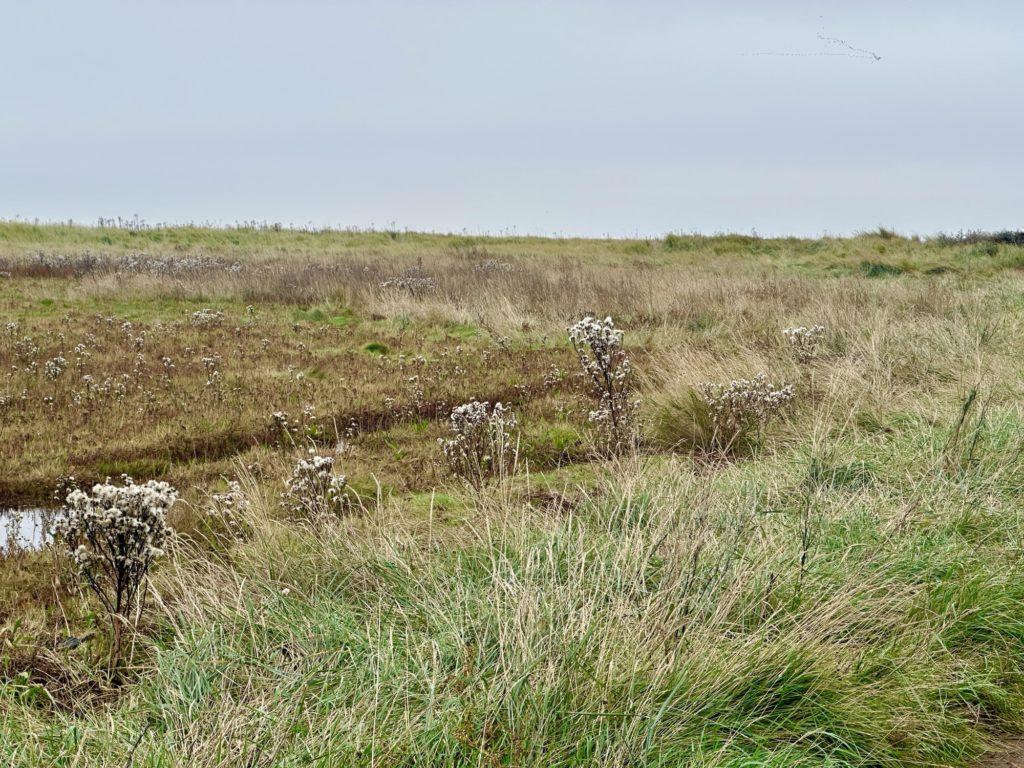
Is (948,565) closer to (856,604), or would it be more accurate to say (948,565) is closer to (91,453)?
(856,604)

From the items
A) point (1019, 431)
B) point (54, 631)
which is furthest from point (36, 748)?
point (1019, 431)

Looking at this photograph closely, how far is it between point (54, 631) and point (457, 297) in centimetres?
1462

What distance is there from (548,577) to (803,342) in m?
6.44

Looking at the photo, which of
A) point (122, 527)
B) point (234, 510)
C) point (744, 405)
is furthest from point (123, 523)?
point (744, 405)

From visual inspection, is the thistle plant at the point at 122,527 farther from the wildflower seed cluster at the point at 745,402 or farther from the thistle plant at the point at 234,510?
the wildflower seed cluster at the point at 745,402

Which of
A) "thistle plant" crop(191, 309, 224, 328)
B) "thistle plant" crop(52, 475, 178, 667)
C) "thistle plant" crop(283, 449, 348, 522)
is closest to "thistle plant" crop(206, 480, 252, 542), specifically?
"thistle plant" crop(283, 449, 348, 522)

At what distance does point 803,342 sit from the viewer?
957cm

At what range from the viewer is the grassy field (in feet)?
9.89

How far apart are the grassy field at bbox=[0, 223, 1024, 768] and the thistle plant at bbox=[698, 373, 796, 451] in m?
0.18

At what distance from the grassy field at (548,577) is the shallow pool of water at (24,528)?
0.79 feet

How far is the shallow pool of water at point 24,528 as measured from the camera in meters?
6.01

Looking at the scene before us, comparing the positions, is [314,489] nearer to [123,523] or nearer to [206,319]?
[123,523]

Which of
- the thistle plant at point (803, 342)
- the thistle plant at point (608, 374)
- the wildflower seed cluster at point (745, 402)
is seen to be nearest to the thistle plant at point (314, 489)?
the thistle plant at point (608, 374)

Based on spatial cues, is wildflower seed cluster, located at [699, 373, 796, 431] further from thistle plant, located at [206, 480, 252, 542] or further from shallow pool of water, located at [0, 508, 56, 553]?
shallow pool of water, located at [0, 508, 56, 553]
